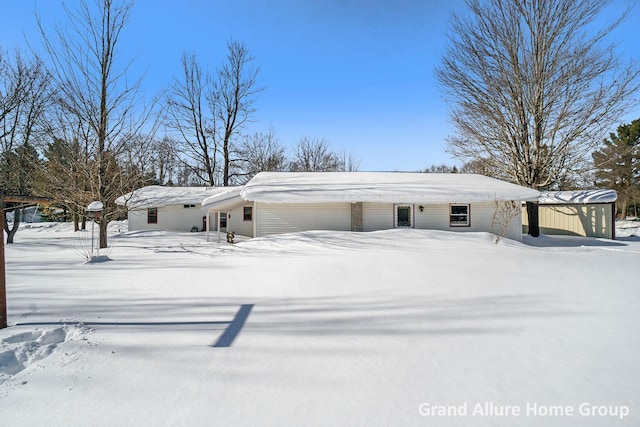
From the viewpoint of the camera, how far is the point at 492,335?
3.45 meters

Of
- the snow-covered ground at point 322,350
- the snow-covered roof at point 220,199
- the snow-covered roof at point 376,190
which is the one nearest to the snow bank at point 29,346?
the snow-covered ground at point 322,350

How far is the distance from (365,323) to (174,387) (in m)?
2.20

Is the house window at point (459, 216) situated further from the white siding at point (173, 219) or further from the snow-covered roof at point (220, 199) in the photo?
the white siding at point (173, 219)

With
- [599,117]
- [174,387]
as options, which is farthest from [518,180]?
[174,387]

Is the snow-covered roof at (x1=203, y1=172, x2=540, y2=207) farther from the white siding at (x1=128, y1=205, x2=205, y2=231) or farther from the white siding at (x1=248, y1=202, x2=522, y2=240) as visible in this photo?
the white siding at (x1=128, y1=205, x2=205, y2=231)

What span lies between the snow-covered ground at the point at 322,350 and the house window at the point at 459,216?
28.8ft

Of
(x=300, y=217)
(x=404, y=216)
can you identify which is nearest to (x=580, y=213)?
(x=404, y=216)

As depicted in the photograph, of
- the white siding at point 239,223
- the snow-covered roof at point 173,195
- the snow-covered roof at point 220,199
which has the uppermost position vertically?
the snow-covered roof at point 173,195

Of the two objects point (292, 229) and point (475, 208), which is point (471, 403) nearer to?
point (292, 229)

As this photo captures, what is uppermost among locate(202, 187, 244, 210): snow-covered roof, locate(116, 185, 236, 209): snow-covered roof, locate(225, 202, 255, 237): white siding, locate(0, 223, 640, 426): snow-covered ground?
locate(116, 185, 236, 209): snow-covered roof

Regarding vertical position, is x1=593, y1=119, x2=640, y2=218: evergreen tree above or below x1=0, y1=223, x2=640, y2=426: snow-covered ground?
above

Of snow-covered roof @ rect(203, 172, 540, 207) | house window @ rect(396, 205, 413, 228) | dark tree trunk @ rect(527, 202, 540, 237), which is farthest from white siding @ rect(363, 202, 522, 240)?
dark tree trunk @ rect(527, 202, 540, 237)

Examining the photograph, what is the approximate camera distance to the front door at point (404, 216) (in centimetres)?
1468

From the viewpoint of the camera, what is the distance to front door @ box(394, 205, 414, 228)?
1468 centimetres
